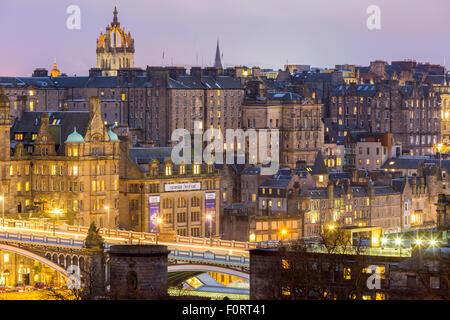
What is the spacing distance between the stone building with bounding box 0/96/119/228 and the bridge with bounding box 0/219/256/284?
66.1 ft

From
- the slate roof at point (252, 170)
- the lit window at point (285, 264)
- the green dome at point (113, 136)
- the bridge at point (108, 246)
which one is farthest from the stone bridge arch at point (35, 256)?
the slate roof at point (252, 170)

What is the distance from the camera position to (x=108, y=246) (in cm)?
12938

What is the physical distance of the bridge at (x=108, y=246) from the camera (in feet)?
399

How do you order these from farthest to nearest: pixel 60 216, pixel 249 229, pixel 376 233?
pixel 249 229 → pixel 60 216 → pixel 376 233

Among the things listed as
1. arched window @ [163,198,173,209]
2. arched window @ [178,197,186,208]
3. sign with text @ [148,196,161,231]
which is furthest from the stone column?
arched window @ [178,197,186,208]

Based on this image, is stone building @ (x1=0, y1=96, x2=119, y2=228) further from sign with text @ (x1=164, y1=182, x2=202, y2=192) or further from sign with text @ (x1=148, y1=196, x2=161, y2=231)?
sign with text @ (x1=164, y1=182, x2=202, y2=192)

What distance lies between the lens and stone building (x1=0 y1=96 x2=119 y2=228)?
16575cm

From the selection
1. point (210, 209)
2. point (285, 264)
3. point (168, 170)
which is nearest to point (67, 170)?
point (168, 170)

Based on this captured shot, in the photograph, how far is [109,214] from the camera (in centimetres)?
16712

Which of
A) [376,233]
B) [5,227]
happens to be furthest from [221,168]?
[376,233]

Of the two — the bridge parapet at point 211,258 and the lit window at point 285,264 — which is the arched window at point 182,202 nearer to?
the bridge parapet at point 211,258

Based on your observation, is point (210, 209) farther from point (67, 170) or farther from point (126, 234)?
point (126, 234)

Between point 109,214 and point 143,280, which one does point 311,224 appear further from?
point 143,280

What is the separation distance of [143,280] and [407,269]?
570 inches
